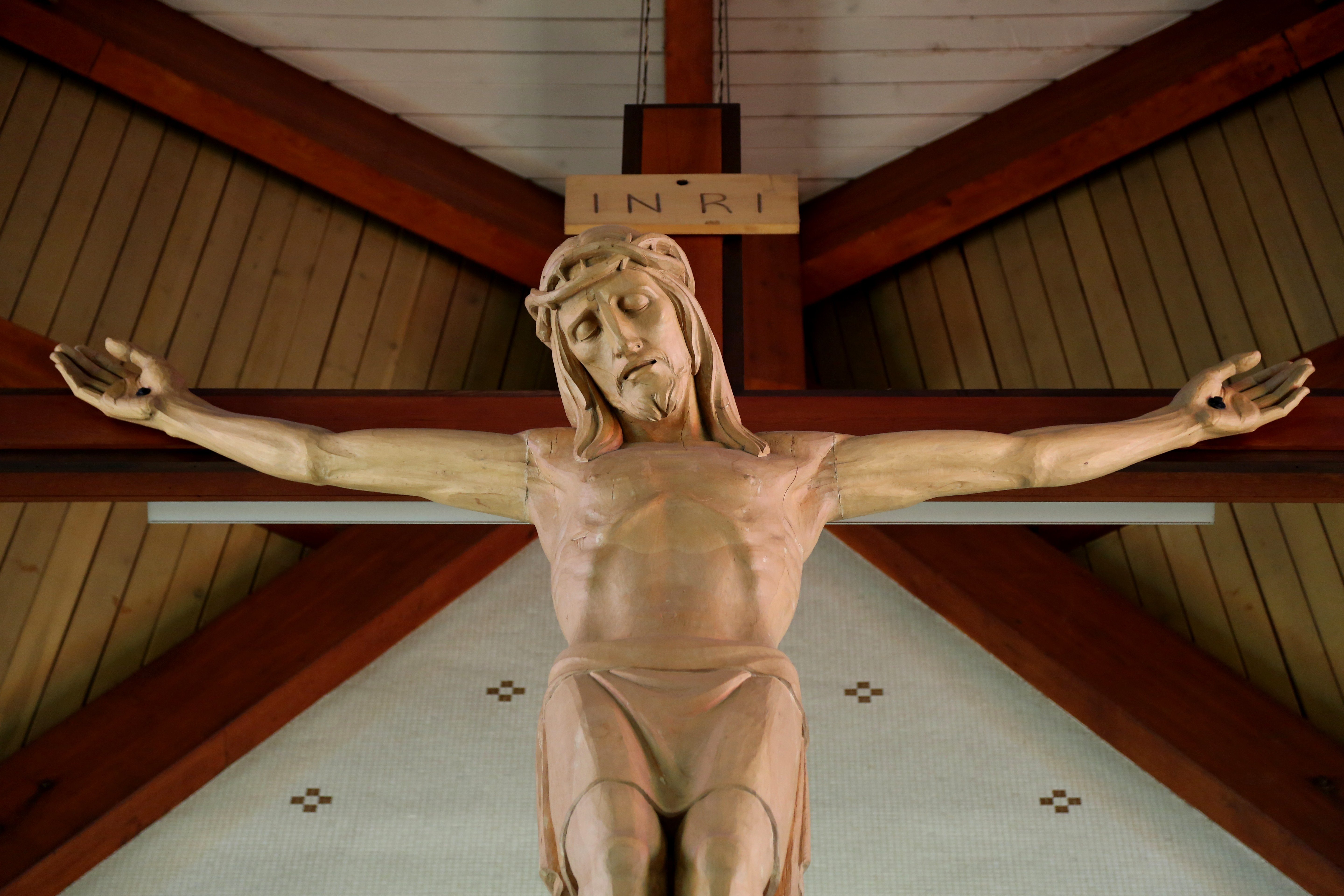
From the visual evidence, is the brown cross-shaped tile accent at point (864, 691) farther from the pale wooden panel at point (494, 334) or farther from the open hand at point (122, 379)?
the open hand at point (122, 379)

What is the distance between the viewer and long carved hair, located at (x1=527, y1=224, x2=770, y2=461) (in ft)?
9.16

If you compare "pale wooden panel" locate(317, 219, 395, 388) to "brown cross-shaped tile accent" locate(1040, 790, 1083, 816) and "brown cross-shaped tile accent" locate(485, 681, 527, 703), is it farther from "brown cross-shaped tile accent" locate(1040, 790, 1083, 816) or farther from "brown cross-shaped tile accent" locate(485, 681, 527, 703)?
"brown cross-shaped tile accent" locate(1040, 790, 1083, 816)

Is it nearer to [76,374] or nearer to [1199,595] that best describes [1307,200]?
[1199,595]

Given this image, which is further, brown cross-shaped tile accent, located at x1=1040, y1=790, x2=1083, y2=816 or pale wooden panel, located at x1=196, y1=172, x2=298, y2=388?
pale wooden panel, located at x1=196, y1=172, x2=298, y2=388

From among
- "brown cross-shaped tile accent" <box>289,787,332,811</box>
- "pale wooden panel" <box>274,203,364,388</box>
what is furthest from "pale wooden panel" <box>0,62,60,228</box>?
"brown cross-shaped tile accent" <box>289,787,332,811</box>

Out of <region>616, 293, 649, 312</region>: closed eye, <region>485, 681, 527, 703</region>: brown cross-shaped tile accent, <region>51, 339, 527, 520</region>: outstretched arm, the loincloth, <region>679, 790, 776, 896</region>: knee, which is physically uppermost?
<region>485, 681, 527, 703</region>: brown cross-shaped tile accent

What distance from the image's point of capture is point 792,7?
545 cm

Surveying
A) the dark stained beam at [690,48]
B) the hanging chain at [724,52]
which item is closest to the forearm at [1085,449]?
the dark stained beam at [690,48]

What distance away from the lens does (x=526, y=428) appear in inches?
149

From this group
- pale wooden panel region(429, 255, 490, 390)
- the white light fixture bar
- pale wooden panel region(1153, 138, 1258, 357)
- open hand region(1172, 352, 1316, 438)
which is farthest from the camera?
pale wooden panel region(429, 255, 490, 390)

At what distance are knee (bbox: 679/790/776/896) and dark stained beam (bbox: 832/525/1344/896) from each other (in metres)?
2.66

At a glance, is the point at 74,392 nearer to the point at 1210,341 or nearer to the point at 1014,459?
the point at 1014,459

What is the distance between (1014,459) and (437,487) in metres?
1.27

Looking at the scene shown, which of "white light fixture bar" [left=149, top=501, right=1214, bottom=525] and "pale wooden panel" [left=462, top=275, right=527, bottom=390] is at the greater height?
"pale wooden panel" [left=462, top=275, right=527, bottom=390]
